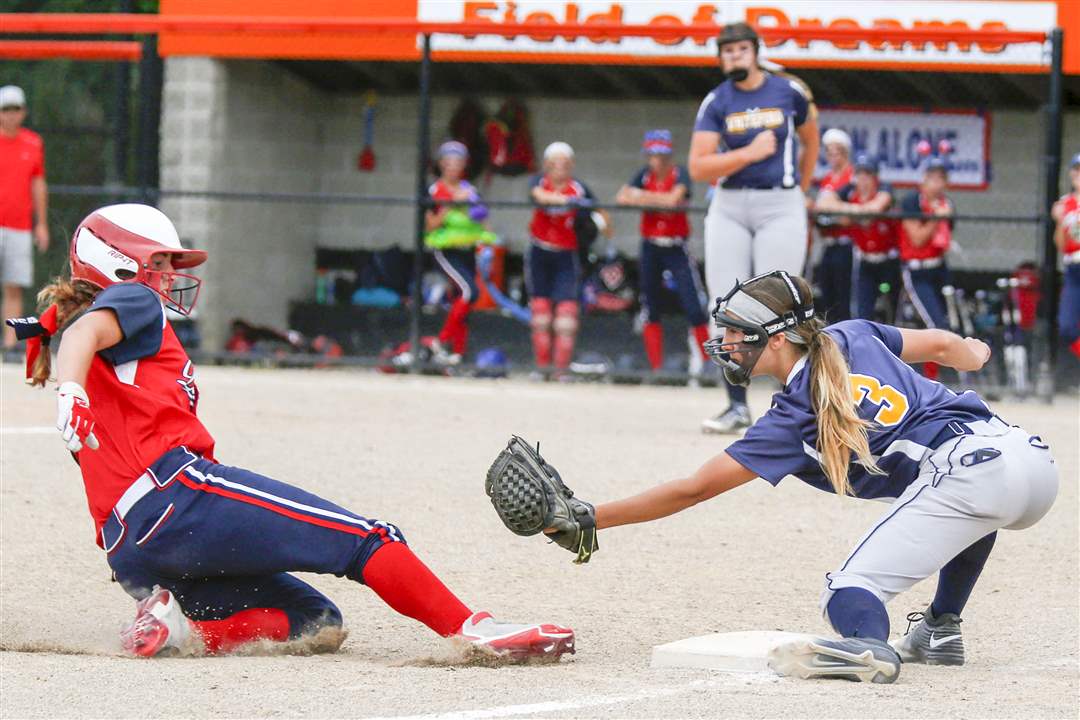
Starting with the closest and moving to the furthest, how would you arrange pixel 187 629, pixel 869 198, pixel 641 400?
pixel 187 629
pixel 641 400
pixel 869 198

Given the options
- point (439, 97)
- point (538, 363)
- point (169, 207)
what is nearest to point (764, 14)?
point (538, 363)

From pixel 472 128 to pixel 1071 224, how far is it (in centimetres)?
571

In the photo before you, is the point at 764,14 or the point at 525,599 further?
the point at 764,14

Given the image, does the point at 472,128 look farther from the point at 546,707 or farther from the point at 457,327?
the point at 546,707

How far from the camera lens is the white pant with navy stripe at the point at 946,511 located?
4.16 meters

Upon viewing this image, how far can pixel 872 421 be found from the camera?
4.16 metres

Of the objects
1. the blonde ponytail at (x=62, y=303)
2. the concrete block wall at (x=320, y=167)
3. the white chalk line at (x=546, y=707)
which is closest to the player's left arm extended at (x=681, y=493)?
the white chalk line at (x=546, y=707)

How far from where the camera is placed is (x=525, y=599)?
5.32m

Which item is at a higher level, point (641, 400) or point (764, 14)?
point (764, 14)

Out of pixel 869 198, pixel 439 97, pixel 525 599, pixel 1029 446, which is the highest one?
pixel 439 97

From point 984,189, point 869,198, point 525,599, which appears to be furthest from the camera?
point 984,189

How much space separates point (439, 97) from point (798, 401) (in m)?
11.0

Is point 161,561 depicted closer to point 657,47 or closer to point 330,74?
point 657,47

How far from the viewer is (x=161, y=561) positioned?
14.3 feet
